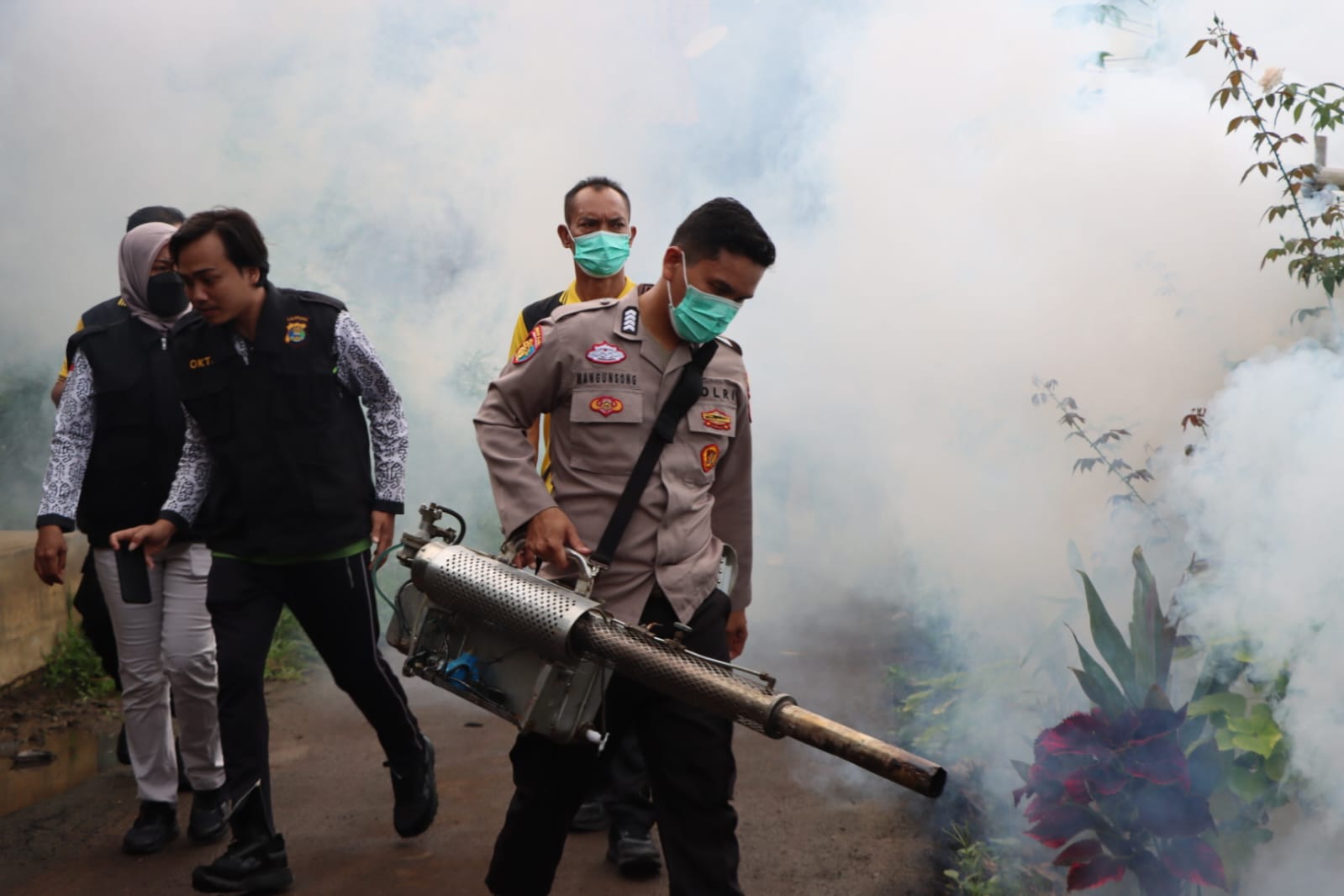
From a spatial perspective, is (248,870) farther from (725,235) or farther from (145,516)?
(725,235)

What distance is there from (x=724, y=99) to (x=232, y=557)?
15.6 ft

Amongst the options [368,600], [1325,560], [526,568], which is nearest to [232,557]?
[368,600]

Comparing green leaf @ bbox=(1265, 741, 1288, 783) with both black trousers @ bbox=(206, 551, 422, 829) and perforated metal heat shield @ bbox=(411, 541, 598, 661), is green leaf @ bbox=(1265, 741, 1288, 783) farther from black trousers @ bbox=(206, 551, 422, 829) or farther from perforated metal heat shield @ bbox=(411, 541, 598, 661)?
black trousers @ bbox=(206, 551, 422, 829)

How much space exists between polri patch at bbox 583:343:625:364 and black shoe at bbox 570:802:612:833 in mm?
1826

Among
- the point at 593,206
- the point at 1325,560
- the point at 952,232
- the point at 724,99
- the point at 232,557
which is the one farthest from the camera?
the point at 724,99

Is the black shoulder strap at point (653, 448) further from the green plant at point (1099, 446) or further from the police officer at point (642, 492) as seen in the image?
the green plant at point (1099, 446)

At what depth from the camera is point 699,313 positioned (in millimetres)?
2932

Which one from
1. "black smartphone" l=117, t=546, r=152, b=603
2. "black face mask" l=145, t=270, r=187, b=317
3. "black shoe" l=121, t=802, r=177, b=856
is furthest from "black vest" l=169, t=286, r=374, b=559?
"black shoe" l=121, t=802, r=177, b=856

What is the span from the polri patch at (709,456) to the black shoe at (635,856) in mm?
1374

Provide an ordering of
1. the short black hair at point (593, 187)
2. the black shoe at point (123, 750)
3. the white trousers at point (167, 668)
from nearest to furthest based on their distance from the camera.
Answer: the white trousers at point (167, 668), the short black hair at point (593, 187), the black shoe at point (123, 750)

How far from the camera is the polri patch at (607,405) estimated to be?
2920 mm

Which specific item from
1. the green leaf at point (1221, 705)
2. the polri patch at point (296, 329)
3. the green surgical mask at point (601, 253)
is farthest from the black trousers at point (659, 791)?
the green surgical mask at point (601, 253)

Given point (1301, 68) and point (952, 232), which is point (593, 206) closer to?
point (952, 232)

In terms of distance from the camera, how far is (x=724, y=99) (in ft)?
25.0
